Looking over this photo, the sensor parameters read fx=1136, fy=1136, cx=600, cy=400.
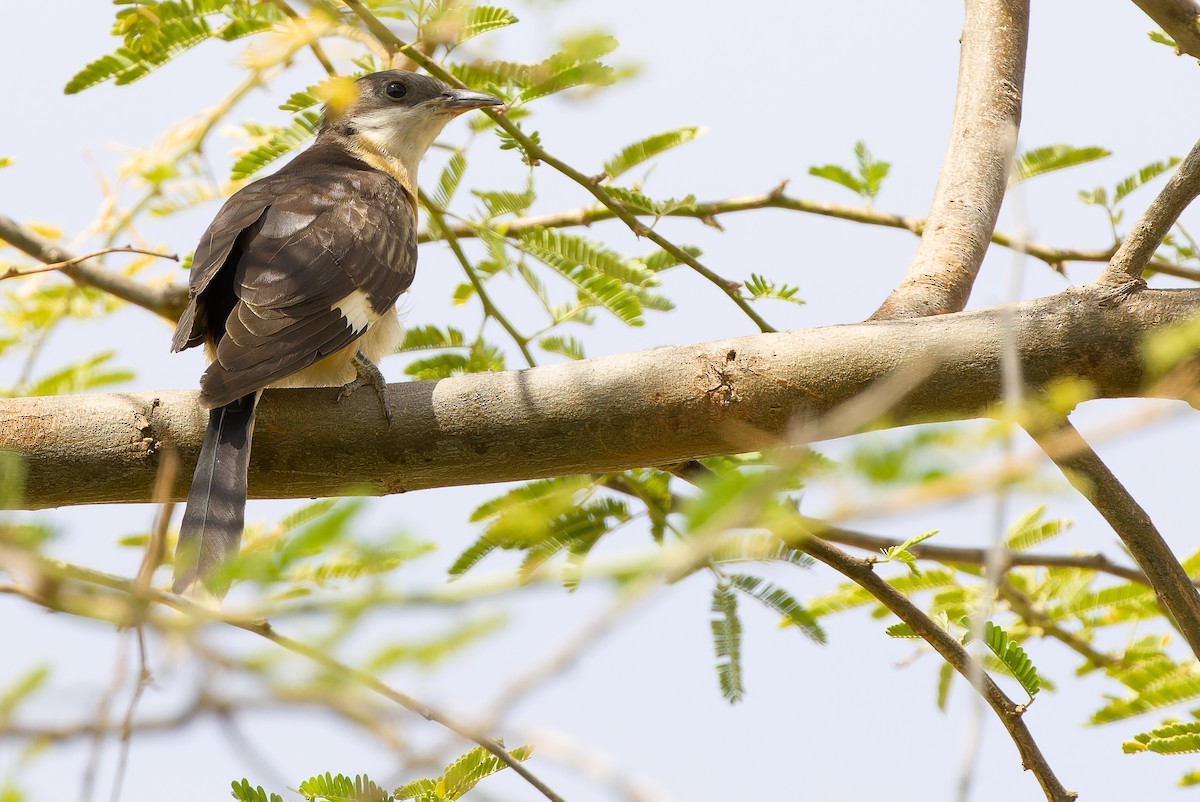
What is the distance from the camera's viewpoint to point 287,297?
11.0ft

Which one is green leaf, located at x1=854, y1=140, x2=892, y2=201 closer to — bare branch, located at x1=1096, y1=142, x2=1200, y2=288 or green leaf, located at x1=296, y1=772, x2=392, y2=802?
bare branch, located at x1=1096, y1=142, x2=1200, y2=288

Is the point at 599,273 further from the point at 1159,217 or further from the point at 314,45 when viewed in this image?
the point at 1159,217

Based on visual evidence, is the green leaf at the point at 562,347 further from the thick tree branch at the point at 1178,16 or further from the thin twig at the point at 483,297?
the thick tree branch at the point at 1178,16

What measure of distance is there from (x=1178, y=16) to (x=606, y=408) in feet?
6.25

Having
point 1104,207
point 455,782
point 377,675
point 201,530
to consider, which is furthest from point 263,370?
point 1104,207

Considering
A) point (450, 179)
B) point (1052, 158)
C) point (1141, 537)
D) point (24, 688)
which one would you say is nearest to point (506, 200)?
point (450, 179)

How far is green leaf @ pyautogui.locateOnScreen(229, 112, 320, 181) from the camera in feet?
12.8

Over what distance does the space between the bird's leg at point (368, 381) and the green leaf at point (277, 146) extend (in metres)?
0.94

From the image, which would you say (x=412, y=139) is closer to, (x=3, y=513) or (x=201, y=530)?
(x=201, y=530)

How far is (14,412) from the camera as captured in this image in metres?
2.74

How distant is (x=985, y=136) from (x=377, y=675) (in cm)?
313

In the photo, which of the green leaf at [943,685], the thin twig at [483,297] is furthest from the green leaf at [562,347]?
the green leaf at [943,685]

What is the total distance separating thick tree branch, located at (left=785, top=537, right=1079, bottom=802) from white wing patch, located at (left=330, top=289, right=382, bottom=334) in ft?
5.05

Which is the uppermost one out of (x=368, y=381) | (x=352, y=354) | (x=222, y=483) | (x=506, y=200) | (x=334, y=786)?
(x=506, y=200)
